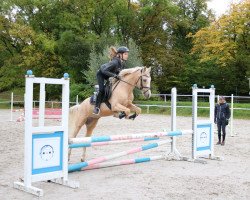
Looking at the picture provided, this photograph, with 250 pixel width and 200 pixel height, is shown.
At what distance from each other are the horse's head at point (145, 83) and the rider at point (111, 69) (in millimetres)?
457

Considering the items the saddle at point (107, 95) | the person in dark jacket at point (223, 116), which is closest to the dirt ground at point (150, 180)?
the saddle at point (107, 95)

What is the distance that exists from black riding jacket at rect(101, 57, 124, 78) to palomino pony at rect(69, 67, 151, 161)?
6.6 inches

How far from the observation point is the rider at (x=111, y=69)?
311 inches

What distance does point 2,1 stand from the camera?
39.1 m

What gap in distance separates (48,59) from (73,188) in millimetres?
32790

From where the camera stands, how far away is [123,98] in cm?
784

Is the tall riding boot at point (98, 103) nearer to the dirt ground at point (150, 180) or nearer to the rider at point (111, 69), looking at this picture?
the rider at point (111, 69)

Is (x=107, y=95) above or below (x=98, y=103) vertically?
above

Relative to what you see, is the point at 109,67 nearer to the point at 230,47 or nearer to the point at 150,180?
the point at 150,180

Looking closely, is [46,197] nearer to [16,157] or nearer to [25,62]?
[16,157]

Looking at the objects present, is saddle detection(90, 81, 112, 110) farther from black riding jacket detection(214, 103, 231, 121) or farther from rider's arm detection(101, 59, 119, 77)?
black riding jacket detection(214, 103, 231, 121)

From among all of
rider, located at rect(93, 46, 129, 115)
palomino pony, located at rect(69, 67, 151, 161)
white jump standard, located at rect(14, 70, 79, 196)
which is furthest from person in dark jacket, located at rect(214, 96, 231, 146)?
white jump standard, located at rect(14, 70, 79, 196)

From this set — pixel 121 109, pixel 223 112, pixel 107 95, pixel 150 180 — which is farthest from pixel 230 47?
pixel 150 180

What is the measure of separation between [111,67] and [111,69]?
54 millimetres
